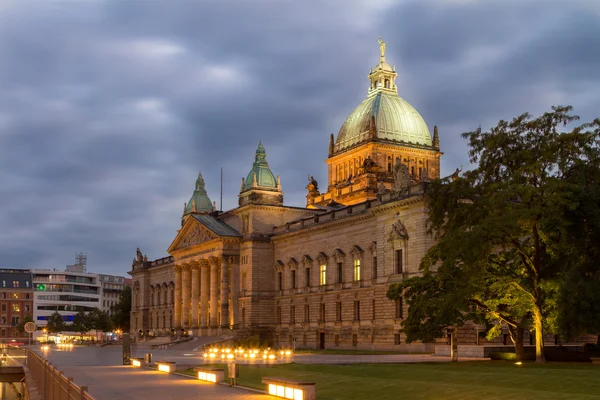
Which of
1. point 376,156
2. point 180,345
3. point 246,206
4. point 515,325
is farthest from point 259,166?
point 515,325

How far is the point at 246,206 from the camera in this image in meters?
120

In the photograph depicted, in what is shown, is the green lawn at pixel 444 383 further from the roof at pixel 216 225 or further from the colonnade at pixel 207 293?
the roof at pixel 216 225

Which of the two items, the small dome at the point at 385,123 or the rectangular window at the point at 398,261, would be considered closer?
the rectangular window at the point at 398,261

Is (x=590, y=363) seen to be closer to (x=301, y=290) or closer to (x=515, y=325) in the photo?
(x=515, y=325)

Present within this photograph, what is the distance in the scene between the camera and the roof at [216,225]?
401 ft

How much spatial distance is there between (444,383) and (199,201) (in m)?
122

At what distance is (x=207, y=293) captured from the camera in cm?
12888

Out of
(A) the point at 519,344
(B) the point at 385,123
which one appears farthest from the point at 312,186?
(A) the point at 519,344

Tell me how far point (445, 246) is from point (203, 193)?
104368mm

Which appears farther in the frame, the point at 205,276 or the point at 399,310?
the point at 205,276

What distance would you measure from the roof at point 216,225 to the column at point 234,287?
3430mm

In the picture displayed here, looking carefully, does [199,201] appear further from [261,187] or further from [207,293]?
[261,187]

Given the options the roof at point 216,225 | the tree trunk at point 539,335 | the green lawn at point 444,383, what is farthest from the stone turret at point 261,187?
the green lawn at point 444,383

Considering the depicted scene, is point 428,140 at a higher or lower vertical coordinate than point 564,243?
higher
